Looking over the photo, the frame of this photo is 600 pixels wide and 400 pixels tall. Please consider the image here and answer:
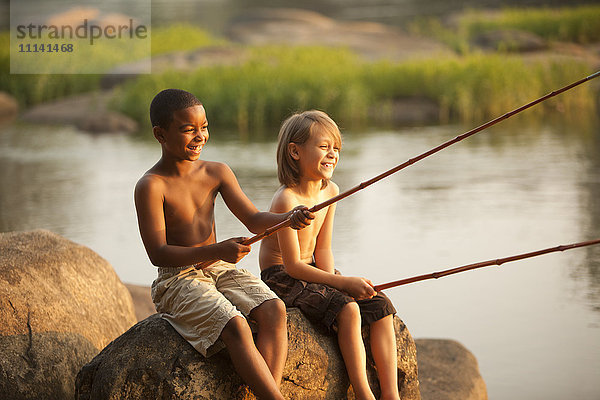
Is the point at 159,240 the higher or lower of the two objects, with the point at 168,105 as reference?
lower

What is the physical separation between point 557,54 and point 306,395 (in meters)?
13.1

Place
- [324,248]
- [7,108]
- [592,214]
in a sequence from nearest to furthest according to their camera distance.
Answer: [324,248] < [592,214] < [7,108]

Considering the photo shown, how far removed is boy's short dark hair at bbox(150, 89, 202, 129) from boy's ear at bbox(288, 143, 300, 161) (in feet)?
1.12

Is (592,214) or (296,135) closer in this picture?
(296,135)

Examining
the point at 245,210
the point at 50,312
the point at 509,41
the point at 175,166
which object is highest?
the point at 509,41

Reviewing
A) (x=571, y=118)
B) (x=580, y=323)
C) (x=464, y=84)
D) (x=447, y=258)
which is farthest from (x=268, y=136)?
(x=580, y=323)

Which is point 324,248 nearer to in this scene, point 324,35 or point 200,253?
point 200,253

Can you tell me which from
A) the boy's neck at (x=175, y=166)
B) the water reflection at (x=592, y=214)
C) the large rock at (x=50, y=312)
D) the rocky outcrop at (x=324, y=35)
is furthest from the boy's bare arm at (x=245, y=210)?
the rocky outcrop at (x=324, y=35)

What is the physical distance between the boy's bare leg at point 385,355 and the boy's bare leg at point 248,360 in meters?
0.39

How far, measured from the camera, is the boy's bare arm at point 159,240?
7.84 ft

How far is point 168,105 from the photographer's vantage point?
249 cm

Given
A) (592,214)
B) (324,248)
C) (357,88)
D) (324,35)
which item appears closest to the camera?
(324,248)

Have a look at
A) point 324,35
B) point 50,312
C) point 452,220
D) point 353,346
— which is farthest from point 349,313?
point 324,35

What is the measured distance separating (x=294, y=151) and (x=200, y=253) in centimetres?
49
